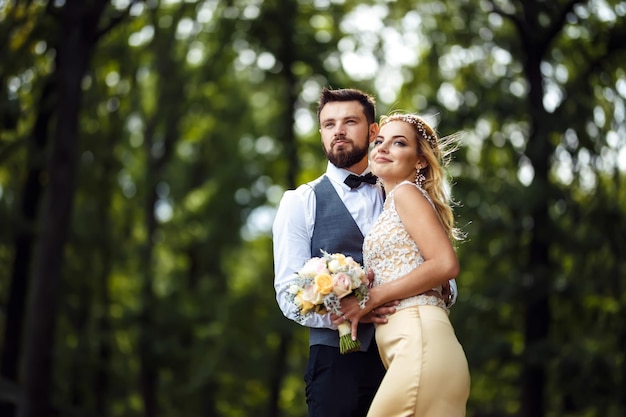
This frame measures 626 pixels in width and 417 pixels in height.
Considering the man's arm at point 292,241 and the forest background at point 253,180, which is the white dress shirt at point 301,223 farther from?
the forest background at point 253,180

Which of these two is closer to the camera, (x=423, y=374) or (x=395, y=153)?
(x=423, y=374)

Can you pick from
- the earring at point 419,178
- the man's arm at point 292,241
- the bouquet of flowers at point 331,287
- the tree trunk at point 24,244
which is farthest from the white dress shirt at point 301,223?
the tree trunk at point 24,244

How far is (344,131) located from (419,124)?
14.6 inches

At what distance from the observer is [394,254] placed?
167 inches

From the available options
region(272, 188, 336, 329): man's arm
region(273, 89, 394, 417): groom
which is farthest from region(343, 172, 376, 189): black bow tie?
region(272, 188, 336, 329): man's arm

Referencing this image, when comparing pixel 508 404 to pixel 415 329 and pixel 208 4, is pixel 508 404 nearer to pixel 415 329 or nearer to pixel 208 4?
pixel 208 4

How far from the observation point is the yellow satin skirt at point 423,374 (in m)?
3.97

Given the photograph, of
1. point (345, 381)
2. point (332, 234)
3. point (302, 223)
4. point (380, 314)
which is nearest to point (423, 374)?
point (380, 314)

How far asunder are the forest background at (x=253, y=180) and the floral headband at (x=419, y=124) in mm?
6417

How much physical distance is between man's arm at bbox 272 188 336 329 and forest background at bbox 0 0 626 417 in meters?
6.01

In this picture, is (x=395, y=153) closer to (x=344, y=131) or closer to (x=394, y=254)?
(x=344, y=131)

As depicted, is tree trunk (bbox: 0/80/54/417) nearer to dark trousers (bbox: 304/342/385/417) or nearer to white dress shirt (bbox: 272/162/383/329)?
white dress shirt (bbox: 272/162/383/329)

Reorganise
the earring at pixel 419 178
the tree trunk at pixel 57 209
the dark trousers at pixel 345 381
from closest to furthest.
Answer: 1. the dark trousers at pixel 345 381
2. the earring at pixel 419 178
3. the tree trunk at pixel 57 209

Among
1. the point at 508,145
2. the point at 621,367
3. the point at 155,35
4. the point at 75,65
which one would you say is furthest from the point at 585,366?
the point at 155,35
